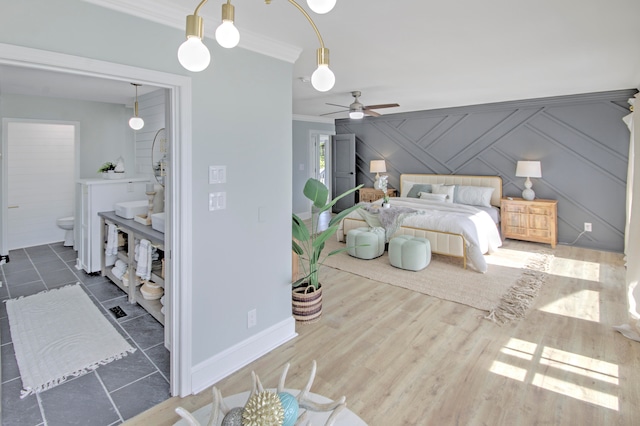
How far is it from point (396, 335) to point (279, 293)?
3.49 feet

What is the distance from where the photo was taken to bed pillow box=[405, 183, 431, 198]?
21.9 feet

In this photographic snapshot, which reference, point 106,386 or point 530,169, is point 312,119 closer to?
point 530,169

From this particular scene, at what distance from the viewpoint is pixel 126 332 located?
113 inches

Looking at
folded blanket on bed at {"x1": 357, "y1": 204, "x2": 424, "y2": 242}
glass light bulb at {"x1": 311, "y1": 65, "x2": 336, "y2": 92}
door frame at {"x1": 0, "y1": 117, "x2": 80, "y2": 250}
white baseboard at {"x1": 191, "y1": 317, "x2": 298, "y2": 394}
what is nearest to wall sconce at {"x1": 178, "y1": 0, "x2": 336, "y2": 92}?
glass light bulb at {"x1": 311, "y1": 65, "x2": 336, "y2": 92}

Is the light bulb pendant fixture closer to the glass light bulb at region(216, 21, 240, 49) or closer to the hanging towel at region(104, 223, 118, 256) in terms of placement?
the glass light bulb at region(216, 21, 240, 49)

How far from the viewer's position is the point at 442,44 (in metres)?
2.79

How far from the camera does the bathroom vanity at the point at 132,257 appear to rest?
2860 millimetres

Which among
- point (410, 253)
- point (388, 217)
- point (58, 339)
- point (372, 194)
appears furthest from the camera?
point (372, 194)

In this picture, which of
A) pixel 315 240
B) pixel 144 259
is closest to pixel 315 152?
pixel 315 240

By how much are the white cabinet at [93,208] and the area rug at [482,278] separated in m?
2.89

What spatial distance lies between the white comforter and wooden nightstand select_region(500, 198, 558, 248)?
467mm

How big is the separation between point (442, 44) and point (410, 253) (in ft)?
8.20

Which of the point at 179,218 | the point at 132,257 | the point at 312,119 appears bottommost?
the point at 132,257

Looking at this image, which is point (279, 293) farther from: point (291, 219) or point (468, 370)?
point (468, 370)
